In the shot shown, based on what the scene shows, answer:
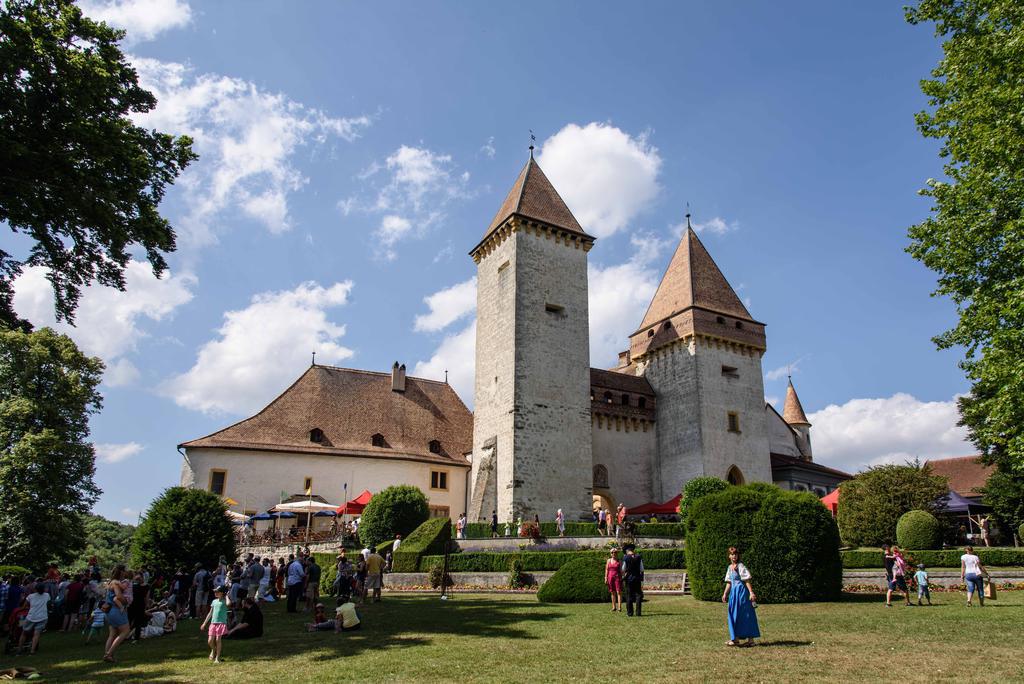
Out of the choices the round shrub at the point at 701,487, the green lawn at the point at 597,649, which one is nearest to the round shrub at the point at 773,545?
the green lawn at the point at 597,649

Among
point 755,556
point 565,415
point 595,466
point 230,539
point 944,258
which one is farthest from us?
point 595,466

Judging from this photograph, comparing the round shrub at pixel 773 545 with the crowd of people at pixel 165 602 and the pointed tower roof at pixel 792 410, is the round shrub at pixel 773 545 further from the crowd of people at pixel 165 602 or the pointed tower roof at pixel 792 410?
the pointed tower roof at pixel 792 410

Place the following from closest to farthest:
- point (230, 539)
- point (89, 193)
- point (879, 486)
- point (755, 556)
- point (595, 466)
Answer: point (89, 193)
point (755, 556)
point (230, 539)
point (879, 486)
point (595, 466)

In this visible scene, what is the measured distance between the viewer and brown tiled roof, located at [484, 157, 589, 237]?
38.1 m

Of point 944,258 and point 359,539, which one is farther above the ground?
point 944,258

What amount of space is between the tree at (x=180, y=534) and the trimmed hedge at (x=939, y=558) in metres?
21.9

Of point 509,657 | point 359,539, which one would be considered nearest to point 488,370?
point 359,539

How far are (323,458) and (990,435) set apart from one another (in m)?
30.8

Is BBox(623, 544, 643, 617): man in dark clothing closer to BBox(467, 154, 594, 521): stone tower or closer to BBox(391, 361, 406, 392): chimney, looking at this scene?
BBox(467, 154, 594, 521): stone tower

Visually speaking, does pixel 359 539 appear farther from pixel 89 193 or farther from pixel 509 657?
pixel 509 657

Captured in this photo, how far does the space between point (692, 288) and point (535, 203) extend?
10822mm

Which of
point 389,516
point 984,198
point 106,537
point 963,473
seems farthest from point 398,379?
point 106,537

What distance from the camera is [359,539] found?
3034cm

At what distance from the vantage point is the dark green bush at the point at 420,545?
25.0m
